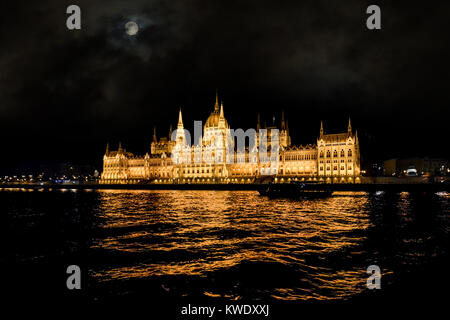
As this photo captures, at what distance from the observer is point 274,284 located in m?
11.2

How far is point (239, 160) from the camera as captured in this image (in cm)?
12912

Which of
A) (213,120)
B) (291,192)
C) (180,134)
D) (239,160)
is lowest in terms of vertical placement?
(291,192)

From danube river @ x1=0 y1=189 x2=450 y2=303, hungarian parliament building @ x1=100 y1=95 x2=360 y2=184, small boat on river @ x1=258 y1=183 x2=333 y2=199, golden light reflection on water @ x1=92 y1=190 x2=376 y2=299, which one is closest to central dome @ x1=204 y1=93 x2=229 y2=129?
hungarian parliament building @ x1=100 y1=95 x2=360 y2=184

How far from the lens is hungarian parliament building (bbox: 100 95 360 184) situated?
11169 centimetres

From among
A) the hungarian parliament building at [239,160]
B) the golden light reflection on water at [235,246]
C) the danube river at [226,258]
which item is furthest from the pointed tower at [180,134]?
the danube river at [226,258]

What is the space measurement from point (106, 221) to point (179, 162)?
112512 millimetres

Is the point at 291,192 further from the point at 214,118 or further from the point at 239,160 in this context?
the point at 214,118

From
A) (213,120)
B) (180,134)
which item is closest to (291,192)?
(213,120)

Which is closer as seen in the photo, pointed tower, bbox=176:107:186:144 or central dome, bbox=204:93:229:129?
central dome, bbox=204:93:229:129

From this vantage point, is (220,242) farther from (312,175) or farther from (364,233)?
(312,175)

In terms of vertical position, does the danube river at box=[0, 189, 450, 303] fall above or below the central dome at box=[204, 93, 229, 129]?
below

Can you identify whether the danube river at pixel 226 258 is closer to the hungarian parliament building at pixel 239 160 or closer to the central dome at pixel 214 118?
the hungarian parliament building at pixel 239 160

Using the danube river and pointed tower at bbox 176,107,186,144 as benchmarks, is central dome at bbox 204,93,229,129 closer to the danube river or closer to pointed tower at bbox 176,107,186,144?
pointed tower at bbox 176,107,186,144

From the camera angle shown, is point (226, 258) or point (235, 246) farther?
point (235, 246)
